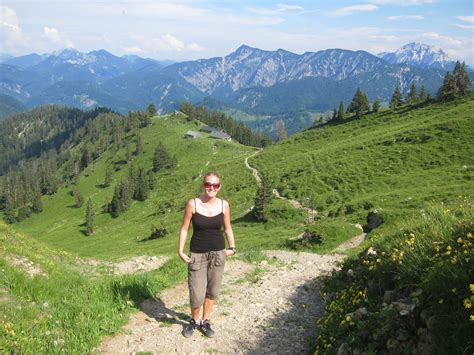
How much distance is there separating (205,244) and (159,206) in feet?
282

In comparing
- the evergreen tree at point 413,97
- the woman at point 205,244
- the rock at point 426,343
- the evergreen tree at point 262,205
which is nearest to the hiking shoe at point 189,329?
the woman at point 205,244

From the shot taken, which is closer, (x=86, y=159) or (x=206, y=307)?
(x=206, y=307)

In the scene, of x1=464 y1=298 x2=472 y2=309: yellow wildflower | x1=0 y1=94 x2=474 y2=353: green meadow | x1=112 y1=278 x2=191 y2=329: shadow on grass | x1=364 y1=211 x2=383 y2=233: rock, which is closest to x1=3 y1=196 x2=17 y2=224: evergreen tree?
x1=0 y1=94 x2=474 y2=353: green meadow

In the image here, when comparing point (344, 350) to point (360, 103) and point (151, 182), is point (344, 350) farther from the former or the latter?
point (151, 182)

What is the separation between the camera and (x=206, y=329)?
29.7 feet

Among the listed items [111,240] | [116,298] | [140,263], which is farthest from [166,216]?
[116,298]

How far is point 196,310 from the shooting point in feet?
29.9

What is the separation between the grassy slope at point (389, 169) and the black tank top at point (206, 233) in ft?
73.0

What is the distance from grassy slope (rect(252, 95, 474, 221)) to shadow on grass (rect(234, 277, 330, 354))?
1842 centimetres

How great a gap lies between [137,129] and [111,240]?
113951mm

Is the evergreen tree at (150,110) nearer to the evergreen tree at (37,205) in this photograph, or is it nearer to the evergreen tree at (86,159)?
the evergreen tree at (86,159)

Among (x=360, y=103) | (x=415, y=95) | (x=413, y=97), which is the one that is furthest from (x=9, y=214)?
(x=415, y=95)

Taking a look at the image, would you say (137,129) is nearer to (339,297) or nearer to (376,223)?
(376,223)

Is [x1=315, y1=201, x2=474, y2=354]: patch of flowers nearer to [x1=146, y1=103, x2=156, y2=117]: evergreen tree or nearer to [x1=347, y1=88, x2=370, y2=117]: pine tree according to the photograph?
[x1=347, y1=88, x2=370, y2=117]: pine tree
